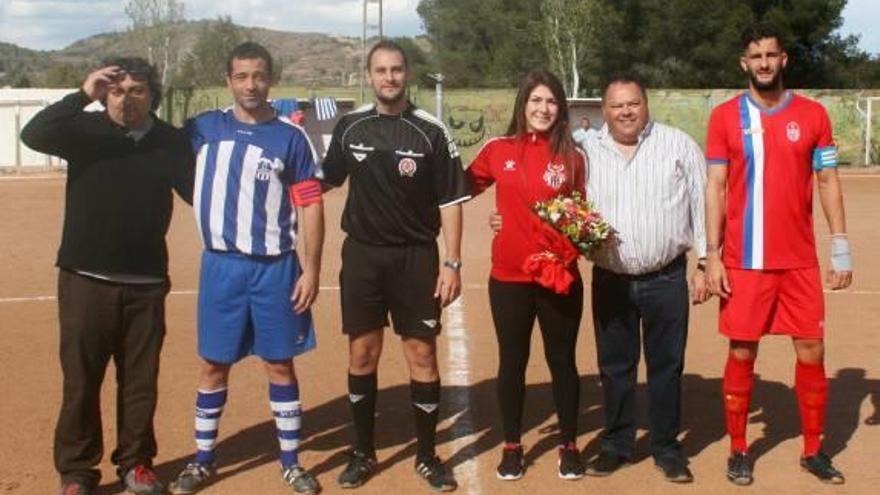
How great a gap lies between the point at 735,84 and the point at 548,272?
1673 inches

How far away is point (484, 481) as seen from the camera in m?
5.80

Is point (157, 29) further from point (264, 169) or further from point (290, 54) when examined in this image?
point (290, 54)

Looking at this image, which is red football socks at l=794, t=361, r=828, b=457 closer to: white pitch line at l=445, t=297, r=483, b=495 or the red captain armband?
white pitch line at l=445, t=297, r=483, b=495

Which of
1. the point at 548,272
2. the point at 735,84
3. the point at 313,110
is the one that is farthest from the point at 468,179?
the point at 735,84

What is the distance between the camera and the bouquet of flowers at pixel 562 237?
5.40 meters

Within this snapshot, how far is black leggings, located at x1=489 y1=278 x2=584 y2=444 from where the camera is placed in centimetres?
571

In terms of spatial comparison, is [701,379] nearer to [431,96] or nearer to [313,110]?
[313,110]

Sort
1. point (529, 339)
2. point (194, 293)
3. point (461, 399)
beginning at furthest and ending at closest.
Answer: point (194, 293) → point (461, 399) → point (529, 339)

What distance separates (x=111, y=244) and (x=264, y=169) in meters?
0.80

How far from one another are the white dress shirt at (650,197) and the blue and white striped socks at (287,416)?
172 centimetres

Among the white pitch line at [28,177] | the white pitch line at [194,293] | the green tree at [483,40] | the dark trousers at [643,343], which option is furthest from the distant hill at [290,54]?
the dark trousers at [643,343]

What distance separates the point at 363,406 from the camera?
586cm

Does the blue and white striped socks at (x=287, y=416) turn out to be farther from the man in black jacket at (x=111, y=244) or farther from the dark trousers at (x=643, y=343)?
the dark trousers at (x=643, y=343)

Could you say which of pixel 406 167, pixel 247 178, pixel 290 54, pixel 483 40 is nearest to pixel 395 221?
pixel 406 167
